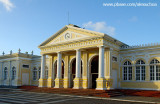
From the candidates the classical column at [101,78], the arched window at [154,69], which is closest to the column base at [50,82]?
the classical column at [101,78]

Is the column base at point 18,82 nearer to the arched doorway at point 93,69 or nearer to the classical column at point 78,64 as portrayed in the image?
the classical column at point 78,64

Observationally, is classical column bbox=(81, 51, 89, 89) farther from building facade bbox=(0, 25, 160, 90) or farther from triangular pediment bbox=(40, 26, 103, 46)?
triangular pediment bbox=(40, 26, 103, 46)

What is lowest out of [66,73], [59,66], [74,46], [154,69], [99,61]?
[66,73]

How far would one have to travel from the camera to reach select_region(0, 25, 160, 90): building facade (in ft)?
69.9

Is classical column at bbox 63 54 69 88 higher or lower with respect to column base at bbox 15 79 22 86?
higher

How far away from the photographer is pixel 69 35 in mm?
24656

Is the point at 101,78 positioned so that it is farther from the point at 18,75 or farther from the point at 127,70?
the point at 18,75

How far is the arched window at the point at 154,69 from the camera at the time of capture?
2112 centimetres

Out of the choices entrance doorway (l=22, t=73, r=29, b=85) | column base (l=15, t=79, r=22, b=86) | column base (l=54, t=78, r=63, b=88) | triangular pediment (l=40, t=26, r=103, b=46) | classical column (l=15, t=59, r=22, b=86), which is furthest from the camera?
entrance doorway (l=22, t=73, r=29, b=85)

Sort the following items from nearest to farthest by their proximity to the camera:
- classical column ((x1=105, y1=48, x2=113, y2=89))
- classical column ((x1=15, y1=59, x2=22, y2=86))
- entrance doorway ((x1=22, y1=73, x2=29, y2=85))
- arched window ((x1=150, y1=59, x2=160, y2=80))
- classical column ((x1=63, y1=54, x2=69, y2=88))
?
arched window ((x1=150, y1=59, x2=160, y2=80))
classical column ((x1=105, y1=48, x2=113, y2=89))
classical column ((x1=63, y1=54, x2=69, y2=88))
classical column ((x1=15, y1=59, x2=22, y2=86))
entrance doorway ((x1=22, y1=73, x2=29, y2=85))

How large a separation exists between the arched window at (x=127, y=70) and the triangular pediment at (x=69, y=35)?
5554 millimetres

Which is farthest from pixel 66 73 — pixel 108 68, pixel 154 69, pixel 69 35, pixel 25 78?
pixel 154 69

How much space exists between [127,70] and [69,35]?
28.6 ft

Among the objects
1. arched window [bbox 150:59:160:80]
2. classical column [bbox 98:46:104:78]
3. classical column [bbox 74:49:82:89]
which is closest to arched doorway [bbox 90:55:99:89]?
classical column [bbox 74:49:82:89]
